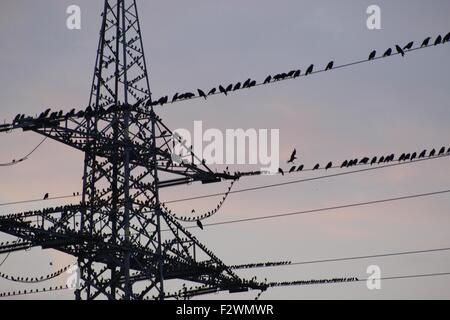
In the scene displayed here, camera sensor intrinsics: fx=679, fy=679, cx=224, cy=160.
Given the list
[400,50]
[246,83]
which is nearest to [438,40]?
[400,50]

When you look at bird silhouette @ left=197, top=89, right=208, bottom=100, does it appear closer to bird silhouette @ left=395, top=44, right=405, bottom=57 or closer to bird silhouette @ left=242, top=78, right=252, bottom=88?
bird silhouette @ left=242, top=78, right=252, bottom=88

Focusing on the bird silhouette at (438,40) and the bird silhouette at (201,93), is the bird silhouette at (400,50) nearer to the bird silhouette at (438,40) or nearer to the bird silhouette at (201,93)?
the bird silhouette at (438,40)

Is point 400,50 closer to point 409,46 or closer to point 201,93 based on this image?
point 409,46

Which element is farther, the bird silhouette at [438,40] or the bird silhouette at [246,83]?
the bird silhouette at [246,83]

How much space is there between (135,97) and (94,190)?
21.6ft

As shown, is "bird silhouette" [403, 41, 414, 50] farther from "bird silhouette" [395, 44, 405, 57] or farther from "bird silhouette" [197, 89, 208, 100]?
"bird silhouette" [197, 89, 208, 100]

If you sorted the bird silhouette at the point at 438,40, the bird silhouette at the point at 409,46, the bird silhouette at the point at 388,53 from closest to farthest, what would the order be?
the bird silhouette at the point at 438,40 → the bird silhouette at the point at 409,46 → the bird silhouette at the point at 388,53

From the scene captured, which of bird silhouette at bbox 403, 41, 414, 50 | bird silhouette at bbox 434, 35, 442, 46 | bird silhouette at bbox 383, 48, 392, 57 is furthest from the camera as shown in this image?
bird silhouette at bbox 383, 48, 392, 57

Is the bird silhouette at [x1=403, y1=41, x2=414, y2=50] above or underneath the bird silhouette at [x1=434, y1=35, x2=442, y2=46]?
above

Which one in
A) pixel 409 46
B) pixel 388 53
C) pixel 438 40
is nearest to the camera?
pixel 438 40

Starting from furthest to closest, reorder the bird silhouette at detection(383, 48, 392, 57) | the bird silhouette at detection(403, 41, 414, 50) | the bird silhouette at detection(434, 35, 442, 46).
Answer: the bird silhouette at detection(383, 48, 392, 57) < the bird silhouette at detection(403, 41, 414, 50) < the bird silhouette at detection(434, 35, 442, 46)

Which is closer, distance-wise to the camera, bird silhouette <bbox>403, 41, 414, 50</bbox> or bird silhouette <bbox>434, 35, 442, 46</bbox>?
bird silhouette <bbox>434, 35, 442, 46</bbox>
